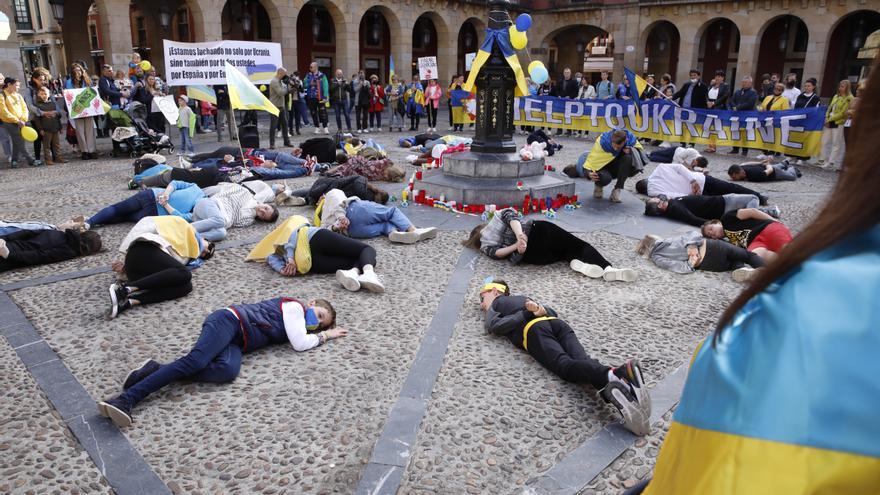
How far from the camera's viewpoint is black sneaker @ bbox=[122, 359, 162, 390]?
3430 mm

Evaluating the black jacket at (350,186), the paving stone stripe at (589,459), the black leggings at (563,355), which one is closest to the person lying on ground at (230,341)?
the black leggings at (563,355)

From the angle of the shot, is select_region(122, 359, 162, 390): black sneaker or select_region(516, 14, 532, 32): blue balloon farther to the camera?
select_region(516, 14, 532, 32): blue balloon

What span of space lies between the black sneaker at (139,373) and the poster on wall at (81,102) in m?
10.4

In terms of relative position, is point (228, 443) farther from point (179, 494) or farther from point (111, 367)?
point (111, 367)

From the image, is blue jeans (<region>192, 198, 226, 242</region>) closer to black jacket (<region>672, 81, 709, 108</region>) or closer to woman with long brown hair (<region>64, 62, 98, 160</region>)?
woman with long brown hair (<region>64, 62, 98, 160</region>)

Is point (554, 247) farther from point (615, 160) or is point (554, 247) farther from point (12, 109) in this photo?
point (12, 109)

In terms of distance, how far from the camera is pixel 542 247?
18.9 ft

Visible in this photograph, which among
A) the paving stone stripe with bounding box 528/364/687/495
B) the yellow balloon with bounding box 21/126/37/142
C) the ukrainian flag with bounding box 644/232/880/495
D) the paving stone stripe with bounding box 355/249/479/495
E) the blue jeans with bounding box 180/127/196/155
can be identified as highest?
the ukrainian flag with bounding box 644/232/880/495

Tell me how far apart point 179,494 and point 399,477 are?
100 cm

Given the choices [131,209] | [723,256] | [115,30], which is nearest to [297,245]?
[131,209]

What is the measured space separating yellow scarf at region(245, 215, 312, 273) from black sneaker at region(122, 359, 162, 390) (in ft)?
6.80

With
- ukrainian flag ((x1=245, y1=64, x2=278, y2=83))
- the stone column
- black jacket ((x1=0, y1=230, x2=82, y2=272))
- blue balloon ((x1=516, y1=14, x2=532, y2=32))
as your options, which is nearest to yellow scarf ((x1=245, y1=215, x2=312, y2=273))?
black jacket ((x1=0, y1=230, x2=82, y2=272))

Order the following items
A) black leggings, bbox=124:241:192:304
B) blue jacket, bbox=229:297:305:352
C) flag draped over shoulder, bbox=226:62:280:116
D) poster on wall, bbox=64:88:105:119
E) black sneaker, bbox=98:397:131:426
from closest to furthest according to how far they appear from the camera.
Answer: black sneaker, bbox=98:397:131:426 → blue jacket, bbox=229:297:305:352 → black leggings, bbox=124:241:192:304 → flag draped over shoulder, bbox=226:62:280:116 → poster on wall, bbox=64:88:105:119

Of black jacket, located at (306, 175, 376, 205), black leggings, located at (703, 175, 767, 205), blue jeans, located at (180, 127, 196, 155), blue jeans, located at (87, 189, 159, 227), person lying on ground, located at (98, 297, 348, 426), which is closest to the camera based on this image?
person lying on ground, located at (98, 297, 348, 426)
